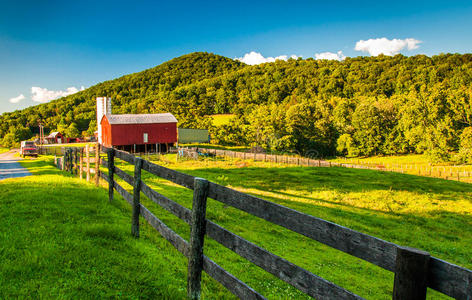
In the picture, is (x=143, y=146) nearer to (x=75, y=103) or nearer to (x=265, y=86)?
(x=265, y=86)

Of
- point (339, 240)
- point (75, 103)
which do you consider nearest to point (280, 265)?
point (339, 240)

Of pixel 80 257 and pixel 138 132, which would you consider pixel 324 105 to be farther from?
pixel 80 257

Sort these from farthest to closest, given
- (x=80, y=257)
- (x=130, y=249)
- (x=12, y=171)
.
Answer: (x=12, y=171), (x=130, y=249), (x=80, y=257)

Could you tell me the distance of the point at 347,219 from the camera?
14.6 meters

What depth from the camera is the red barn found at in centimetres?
5112

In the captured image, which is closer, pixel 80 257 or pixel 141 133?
pixel 80 257

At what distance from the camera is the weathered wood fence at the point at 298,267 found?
179cm

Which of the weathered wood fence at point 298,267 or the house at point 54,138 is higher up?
the weathered wood fence at point 298,267

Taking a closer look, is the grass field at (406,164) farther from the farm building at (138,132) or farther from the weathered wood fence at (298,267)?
the weathered wood fence at (298,267)

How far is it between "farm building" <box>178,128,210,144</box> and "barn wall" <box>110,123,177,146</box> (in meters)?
17.9

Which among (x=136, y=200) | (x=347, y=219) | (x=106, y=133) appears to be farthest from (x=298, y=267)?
(x=106, y=133)

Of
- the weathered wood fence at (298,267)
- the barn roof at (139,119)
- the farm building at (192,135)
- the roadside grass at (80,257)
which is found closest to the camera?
the weathered wood fence at (298,267)

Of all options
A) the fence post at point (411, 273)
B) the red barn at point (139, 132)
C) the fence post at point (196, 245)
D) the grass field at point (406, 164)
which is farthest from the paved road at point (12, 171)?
the grass field at point (406, 164)

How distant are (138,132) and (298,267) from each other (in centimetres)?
5319
